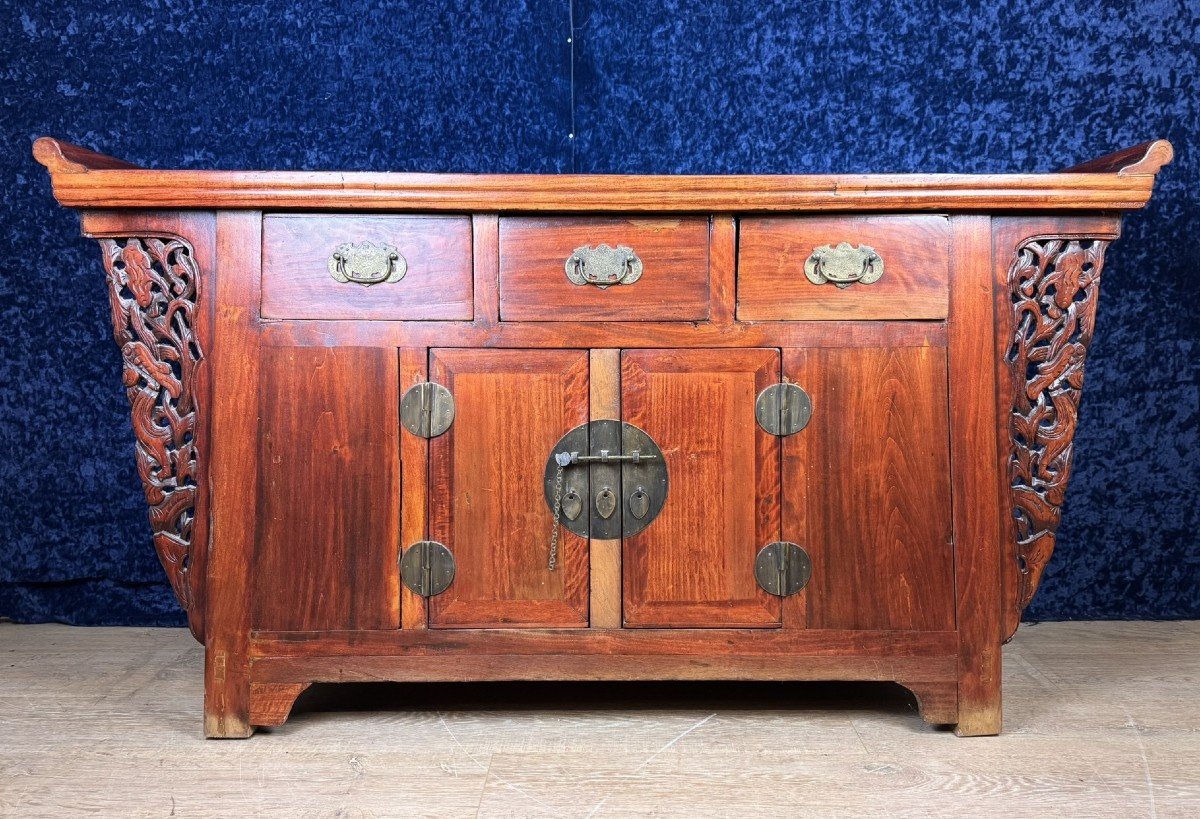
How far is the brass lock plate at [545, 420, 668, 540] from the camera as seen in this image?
1783mm

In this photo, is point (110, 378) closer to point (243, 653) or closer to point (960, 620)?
point (243, 653)

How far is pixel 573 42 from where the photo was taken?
101 inches

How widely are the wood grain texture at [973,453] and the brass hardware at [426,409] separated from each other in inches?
35.4

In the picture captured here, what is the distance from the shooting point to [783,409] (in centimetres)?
178

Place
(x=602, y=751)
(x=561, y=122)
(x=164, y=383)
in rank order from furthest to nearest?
(x=561, y=122), (x=164, y=383), (x=602, y=751)

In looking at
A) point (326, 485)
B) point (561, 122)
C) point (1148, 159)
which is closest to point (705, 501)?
point (326, 485)

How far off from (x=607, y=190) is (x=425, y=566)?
734mm

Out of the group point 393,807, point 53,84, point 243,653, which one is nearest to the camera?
point 393,807

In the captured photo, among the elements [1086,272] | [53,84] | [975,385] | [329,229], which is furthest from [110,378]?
[1086,272]

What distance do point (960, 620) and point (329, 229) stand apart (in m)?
1.31

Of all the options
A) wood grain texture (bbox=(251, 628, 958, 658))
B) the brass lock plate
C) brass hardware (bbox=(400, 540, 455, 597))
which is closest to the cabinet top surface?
the brass lock plate

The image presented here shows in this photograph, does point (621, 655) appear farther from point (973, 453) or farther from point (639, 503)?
point (973, 453)

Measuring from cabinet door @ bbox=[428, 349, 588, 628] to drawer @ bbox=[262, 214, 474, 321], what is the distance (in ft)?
0.35

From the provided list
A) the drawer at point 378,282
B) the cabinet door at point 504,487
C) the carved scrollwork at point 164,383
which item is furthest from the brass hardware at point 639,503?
the carved scrollwork at point 164,383
